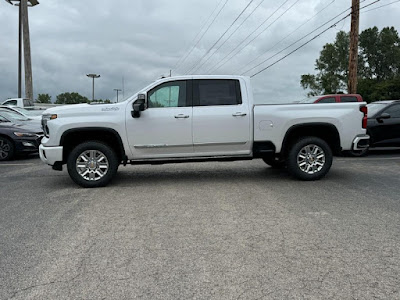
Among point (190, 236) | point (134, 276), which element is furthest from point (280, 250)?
point (134, 276)

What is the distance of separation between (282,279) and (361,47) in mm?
80870

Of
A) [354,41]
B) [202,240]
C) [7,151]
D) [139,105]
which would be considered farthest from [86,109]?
[354,41]

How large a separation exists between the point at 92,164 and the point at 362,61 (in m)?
78.1

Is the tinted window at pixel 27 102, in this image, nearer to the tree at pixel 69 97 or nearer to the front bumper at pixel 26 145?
the front bumper at pixel 26 145

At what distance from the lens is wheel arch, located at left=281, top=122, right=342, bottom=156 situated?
727 cm

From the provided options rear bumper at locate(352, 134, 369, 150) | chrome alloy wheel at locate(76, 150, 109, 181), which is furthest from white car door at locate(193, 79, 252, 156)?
rear bumper at locate(352, 134, 369, 150)

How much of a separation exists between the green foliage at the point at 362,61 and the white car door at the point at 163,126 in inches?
2718

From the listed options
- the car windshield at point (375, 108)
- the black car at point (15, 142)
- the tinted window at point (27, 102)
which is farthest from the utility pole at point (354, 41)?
the tinted window at point (27, 102)

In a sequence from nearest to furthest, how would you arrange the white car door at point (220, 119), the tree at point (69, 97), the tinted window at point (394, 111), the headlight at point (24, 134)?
1. the white car door at point (220, 119)
2. the tinted window at point (394, 111)
3. the headlight at point (24, 134)
4. the tree at point (69, 97)

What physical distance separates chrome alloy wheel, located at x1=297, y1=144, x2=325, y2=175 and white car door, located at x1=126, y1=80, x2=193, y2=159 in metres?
2.14

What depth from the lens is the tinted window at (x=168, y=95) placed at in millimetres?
7142

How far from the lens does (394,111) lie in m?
11.0

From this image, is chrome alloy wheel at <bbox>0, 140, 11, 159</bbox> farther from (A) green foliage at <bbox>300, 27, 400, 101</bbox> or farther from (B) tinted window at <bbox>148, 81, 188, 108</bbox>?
(A) green foliage at <bbox>300, 27, 400, 101</bbox>

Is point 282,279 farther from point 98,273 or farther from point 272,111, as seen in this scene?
point 272,111
